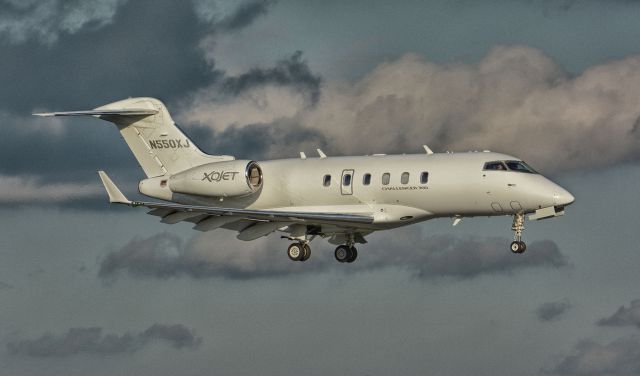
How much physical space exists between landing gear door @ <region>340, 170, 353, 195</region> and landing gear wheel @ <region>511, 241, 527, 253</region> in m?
6.77

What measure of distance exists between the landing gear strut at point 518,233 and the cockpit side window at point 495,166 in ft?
5.80

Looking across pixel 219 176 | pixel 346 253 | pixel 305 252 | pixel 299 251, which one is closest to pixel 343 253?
pixel 346 253

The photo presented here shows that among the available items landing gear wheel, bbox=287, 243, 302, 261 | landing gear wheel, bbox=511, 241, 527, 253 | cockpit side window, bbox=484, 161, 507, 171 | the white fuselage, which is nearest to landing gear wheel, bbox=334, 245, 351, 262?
landing gear wheel, bbox=287, 243, 302, 261

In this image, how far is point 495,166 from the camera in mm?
50312

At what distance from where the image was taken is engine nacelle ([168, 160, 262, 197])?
54875mm

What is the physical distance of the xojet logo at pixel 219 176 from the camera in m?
54.9

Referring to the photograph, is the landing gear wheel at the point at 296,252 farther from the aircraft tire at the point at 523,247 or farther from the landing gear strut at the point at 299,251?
the aircraft tire at the point at 523,247

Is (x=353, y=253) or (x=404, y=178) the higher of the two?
(x=404, y=178)

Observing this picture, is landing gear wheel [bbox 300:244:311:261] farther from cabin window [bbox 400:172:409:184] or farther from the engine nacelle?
cabin window [bbox 400:172:409:184]

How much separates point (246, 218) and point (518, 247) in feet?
34.4

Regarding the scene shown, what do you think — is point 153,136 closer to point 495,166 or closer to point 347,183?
point 347,183

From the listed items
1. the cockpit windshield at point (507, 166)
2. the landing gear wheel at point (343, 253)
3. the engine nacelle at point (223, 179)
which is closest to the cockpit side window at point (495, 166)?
the cockpit windshield at point (507, 166)

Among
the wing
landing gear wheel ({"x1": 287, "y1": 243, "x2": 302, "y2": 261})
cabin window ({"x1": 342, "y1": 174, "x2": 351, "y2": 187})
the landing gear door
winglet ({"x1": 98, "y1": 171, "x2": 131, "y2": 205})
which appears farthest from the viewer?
landing gear wheel ({"x1": 287, "y1": 243, "x2": 302, "y2": 261})

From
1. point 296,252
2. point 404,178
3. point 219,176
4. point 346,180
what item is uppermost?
point 219,176
